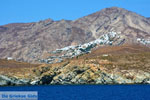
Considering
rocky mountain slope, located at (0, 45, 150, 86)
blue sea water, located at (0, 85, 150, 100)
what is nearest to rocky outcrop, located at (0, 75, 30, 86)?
rocky mountain slope, located at (0, 45, 150, 86)

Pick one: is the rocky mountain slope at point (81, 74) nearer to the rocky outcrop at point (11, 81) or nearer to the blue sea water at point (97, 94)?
the rocky outcrop at point (11, 81)

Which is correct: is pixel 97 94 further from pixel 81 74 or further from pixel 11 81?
pixel 11 81

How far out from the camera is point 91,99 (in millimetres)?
90688

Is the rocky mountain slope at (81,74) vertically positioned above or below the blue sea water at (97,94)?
above

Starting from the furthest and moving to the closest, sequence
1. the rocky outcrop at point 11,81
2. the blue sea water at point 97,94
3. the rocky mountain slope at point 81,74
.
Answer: the rocky outcrop at point 11,81 < the rocky mountain slope at point 81,74 < the blue sea water at point 97,94

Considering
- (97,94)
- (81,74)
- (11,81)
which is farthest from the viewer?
(11,81)

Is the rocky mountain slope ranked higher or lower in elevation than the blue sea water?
higher

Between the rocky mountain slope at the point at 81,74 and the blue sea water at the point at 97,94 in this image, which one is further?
the rocky mountain slope at the point at 81,74

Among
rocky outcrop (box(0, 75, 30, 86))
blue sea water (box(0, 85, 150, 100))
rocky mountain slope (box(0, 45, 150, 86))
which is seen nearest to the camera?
blue sea water (box(0, 85, 150, 100))

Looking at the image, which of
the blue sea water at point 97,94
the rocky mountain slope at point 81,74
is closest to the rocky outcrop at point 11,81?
the rocky mountain slope at point 81,74

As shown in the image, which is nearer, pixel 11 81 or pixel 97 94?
pixel 97 94

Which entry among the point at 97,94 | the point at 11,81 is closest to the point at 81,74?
the point at 11,81

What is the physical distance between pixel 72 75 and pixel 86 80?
335 inches

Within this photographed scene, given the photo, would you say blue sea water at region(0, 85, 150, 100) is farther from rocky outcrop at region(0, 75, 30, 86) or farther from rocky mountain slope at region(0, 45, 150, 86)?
rocky outcrop at region(0, 75, 30, 86)
